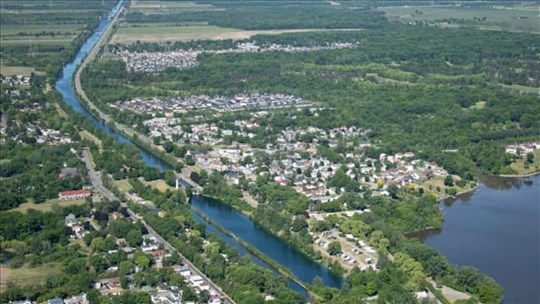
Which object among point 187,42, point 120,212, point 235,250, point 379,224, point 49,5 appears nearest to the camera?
point 235,250

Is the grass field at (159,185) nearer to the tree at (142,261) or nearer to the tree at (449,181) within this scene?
the tree at (142,261)

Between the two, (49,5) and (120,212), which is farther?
(49,5)

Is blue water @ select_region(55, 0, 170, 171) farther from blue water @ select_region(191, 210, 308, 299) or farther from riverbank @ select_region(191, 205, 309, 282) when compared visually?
riverbank @ select_region(191, 205, 309, 282)

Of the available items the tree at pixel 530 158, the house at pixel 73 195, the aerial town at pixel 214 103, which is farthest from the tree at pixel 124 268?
the aerial town at pixel 214 103

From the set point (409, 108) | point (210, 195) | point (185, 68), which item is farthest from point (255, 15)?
point (210, 195)

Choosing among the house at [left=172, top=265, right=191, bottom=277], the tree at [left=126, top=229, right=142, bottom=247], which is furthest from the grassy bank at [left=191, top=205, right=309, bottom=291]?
the tree at [left=126, top=229, right=142, bottom=247]

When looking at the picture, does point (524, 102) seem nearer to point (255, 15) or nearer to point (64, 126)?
point (64, 126)
